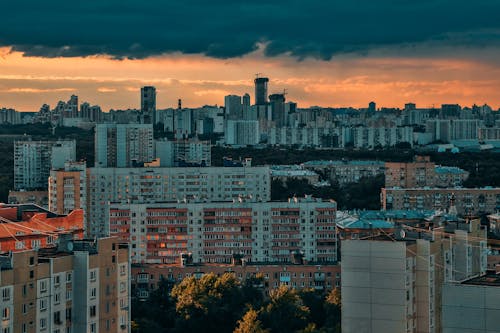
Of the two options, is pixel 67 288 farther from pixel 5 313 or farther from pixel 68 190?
pixel 68 190

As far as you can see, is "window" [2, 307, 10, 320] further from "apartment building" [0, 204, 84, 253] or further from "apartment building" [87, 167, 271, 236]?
"apartment building" [87, 167, 271, 236]

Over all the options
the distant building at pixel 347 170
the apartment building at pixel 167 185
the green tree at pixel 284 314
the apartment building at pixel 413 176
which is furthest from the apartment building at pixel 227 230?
the distant building at pixel 347 170

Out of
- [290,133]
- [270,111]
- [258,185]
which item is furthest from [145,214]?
[270,111]

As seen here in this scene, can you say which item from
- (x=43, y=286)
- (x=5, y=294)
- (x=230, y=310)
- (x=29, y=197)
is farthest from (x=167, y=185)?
(x=5, y=294)

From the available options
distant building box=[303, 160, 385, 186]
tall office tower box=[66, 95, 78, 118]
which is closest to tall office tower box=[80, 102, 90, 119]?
tall office tower box=[66, 95, 78, 118]

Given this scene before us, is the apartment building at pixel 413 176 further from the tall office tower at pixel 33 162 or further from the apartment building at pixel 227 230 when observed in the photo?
the apartment building at pixel 227 230

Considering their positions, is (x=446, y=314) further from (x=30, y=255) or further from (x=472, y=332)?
(x=30, y=255)
